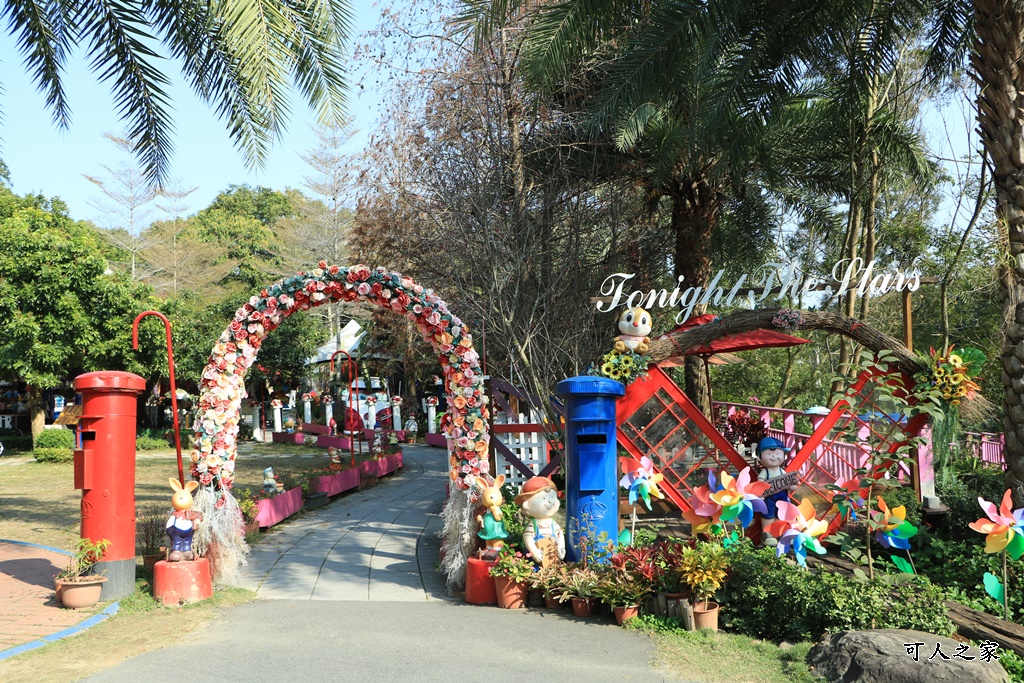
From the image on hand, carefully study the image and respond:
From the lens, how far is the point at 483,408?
353 inches

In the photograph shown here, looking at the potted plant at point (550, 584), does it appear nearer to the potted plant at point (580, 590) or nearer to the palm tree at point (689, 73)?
the potted plant at point (580, 590)

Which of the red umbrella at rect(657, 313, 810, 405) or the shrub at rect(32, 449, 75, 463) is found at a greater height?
the red umbrella at rect(657, 313, 810, 405)

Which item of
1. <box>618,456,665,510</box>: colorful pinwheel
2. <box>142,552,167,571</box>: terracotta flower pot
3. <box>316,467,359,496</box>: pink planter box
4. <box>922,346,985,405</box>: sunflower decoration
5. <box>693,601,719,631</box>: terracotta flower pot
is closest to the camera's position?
<box>693,601,719,631</box>: terracotta flower pot

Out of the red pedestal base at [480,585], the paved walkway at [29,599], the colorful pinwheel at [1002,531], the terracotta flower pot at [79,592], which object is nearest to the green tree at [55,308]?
the paved walkway at [29,599]

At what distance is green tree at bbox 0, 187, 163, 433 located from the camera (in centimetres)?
2150

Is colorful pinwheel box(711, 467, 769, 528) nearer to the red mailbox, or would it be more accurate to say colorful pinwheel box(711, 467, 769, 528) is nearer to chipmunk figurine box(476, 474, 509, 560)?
chipmunk figurine box(476, 474, 509, 560)

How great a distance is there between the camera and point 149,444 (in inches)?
977

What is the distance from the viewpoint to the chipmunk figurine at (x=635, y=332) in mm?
9023

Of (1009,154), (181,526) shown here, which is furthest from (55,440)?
(1009,154)

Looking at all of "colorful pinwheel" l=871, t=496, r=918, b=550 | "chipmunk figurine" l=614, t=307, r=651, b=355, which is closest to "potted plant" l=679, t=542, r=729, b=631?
"colorful pinwheel" l=871, t=496, r=918, b=550

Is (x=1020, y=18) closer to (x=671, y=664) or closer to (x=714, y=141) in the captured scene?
(x=714, y=141)

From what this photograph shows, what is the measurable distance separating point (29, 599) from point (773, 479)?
25.0 feet

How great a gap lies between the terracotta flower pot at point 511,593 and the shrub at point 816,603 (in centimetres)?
191

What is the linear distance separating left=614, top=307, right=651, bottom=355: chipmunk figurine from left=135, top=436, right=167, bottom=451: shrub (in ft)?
64.9
